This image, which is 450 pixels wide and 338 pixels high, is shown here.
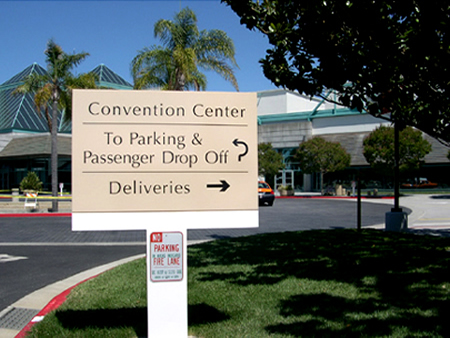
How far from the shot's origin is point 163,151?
4.48 metres

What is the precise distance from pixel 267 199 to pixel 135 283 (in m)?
22.1

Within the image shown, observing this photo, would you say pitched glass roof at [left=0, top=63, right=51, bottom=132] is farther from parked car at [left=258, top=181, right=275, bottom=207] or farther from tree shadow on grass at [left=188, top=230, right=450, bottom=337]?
tree shadow on grass at [left=188, top=230, right=450, bottom=337]

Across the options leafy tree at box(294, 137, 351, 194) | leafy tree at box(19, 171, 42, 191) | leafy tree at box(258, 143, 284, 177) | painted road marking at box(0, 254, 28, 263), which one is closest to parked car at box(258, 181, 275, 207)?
leafy tree at box(19, 171, 42, 191)

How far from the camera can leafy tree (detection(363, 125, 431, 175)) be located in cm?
3847

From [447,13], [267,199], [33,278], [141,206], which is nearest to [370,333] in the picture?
[141,206]

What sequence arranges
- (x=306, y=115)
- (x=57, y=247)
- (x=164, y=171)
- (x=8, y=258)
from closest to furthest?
(x=164, y=171) < (x=8, y=258) < (x=57, y=247) < (x=306, y=115)

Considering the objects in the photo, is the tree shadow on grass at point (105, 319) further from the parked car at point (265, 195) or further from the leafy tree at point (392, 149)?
the leafy tree at point (392, 149)

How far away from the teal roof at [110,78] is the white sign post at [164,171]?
48.1 m

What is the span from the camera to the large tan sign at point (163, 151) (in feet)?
14.4

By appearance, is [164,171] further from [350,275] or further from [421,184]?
[421,184]

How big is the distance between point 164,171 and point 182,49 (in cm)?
1424

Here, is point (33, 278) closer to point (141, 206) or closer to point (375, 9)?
point (141, 206)

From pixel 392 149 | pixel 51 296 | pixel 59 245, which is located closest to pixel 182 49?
pixel 59 245

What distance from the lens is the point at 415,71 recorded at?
8227 mm
